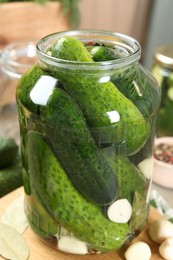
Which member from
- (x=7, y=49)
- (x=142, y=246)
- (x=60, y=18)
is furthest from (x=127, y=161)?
(x=60, y=18)

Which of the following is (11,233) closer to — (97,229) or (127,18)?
(97,229)

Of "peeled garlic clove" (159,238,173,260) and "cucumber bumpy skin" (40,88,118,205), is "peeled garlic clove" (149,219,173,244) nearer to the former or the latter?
"peeled garlic clove" (159,238,173,260)

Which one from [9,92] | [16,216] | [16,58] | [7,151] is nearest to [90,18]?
[16,58]

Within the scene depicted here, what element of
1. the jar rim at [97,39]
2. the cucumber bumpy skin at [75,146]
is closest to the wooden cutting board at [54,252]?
the cucumber bumpy skin at [75,146]

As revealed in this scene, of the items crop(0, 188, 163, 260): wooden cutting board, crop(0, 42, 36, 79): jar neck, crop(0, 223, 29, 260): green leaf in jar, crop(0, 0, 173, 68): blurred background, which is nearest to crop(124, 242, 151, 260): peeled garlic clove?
crop(0, 188, 163, 260): wooden cutting board

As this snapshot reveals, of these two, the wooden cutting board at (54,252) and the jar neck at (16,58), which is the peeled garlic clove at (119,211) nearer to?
the wooden cutting board at (54,252)

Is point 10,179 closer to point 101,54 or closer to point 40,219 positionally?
point 40,219
